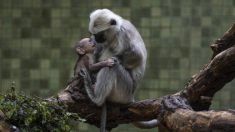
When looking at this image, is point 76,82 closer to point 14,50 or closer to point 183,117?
point 183,117

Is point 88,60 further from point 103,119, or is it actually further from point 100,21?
point 103,119

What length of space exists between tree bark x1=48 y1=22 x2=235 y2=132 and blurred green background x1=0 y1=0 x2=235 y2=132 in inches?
105

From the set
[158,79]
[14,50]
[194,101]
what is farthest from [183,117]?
[14,50]

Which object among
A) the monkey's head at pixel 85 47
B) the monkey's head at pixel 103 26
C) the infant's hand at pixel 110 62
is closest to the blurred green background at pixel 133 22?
the monkey's head at pixel 85 47

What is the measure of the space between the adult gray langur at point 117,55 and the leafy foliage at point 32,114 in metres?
0.93

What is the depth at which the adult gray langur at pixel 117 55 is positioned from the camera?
16.2 ft

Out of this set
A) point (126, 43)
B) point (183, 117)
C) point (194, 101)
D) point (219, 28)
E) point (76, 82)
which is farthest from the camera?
point (219, 28)

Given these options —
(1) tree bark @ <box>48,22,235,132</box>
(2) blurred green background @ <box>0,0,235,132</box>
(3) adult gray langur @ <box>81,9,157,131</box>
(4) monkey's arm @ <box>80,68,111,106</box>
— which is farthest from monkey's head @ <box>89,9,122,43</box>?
(2) blurred green background @ <box>0,0,235,132</box>

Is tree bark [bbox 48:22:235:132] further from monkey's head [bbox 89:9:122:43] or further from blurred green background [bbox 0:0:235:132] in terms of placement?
blurred green background [bbox 0:0:235:132]

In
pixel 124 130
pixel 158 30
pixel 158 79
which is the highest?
pixel 158 30

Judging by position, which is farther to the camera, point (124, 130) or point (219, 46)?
point (124, 130)

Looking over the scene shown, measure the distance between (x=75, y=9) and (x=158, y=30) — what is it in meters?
1.00

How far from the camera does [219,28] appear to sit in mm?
7398

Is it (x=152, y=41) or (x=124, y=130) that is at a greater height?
(x=152, y=41)
